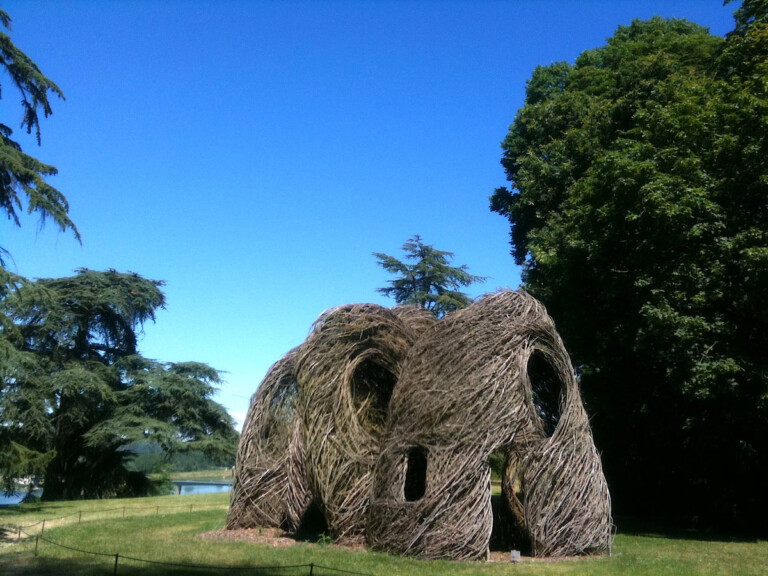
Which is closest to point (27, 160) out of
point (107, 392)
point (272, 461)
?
point (272, 461)

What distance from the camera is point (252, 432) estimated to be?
16.1 metres

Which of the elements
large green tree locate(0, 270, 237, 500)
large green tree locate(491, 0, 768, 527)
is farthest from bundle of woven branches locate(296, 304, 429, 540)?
large green tree locate(0, 270, 237, 500)

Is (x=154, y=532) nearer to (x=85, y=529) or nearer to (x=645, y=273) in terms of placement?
(x=85, y=529)

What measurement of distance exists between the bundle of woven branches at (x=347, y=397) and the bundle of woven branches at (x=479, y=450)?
3.06ft

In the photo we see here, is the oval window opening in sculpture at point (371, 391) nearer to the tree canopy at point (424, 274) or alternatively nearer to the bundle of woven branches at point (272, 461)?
the bundle of woven branches at point (272, 461)

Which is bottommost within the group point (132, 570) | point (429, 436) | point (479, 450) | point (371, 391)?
point (132, 570)

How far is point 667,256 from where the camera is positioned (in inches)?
709

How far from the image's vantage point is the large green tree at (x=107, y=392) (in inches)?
1200

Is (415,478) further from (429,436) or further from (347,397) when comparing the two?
(429,436)

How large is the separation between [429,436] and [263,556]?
400 cm

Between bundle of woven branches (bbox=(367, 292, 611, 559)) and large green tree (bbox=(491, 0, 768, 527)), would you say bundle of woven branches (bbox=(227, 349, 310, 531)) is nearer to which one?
bundle of woven branches (bbox=(367, 292, 611, 559))

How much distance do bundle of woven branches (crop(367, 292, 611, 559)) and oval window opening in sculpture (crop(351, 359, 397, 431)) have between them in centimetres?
232

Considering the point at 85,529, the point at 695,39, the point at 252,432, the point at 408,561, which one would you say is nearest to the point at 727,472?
the point at 408,561

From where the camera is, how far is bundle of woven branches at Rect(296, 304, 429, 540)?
45.3 ft
